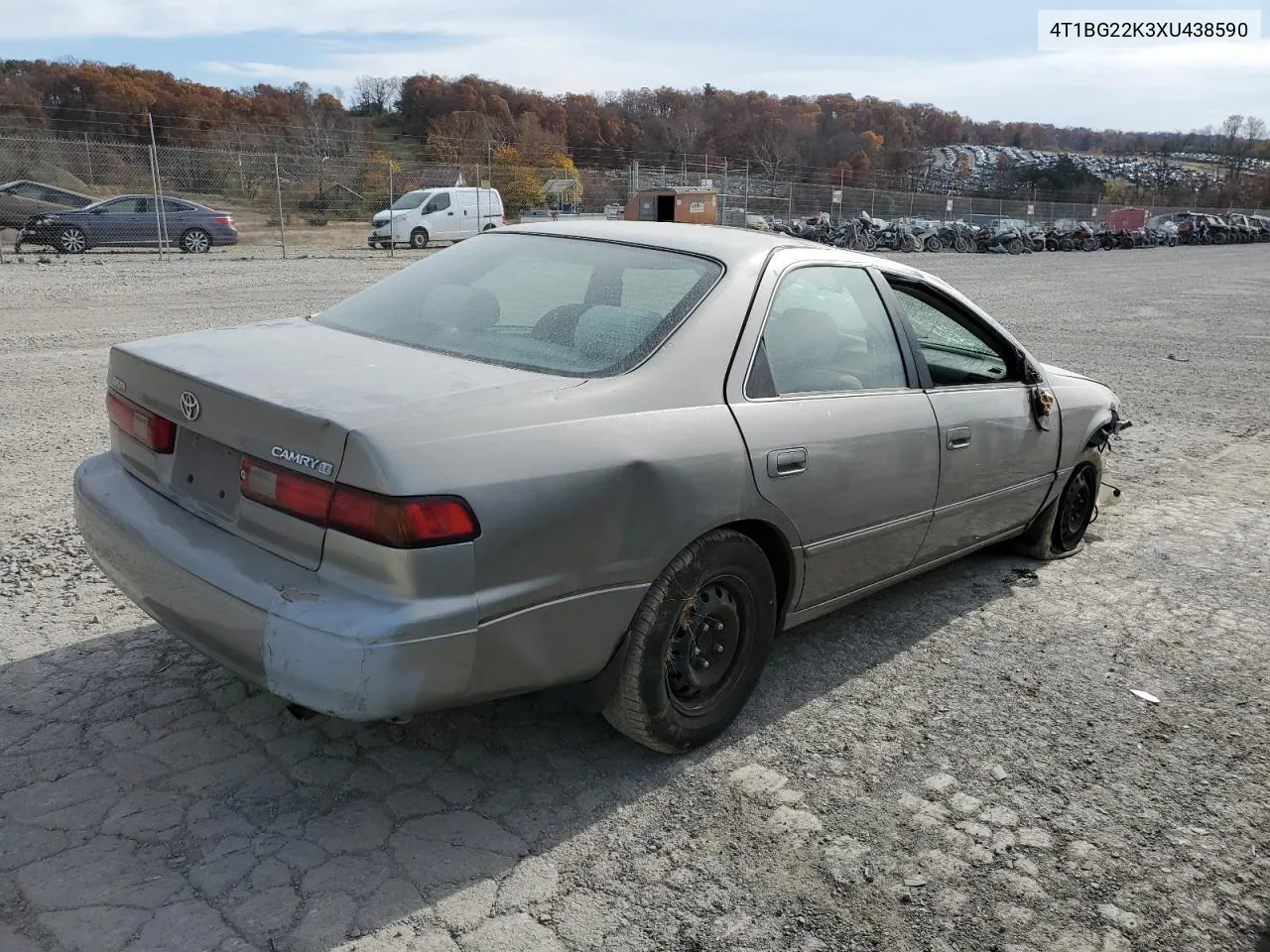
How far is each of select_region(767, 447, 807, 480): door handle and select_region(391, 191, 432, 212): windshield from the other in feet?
81.4

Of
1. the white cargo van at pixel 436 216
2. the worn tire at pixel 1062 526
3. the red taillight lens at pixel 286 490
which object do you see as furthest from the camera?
the white cargo van at pixel 436 216

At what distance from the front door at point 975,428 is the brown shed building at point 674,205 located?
16.6 m

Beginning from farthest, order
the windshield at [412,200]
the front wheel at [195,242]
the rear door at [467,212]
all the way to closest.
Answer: the rear door at [467,212] → the windshield at [412,200] → the front wheel at [195,242]

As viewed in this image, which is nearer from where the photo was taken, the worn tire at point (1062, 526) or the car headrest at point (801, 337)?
the car headrest at point (801, 337)

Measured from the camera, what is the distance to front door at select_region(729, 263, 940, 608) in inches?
126

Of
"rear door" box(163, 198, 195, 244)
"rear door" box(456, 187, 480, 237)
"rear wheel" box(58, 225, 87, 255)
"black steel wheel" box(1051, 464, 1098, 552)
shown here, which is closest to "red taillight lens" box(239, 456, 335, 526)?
"black steel wheel" box(1051, 464, 1098, 552)

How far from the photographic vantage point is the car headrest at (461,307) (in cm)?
332

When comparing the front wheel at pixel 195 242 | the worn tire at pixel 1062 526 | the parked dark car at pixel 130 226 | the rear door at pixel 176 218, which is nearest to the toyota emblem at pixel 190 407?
the worn tire at pixel 1062 526

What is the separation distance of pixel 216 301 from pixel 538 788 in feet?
40.5

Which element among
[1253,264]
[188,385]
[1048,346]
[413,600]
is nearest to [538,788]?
[413,600]

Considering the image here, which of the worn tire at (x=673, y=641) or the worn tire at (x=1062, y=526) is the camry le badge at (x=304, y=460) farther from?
the worn tire at (x=1062, y=526)

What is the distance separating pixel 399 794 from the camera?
113 inches

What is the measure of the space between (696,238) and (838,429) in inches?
33.9

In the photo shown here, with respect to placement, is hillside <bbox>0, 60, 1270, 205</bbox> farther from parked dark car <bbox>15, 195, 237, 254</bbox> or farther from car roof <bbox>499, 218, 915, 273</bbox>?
car roof <bbox>499, 218, 915, 273</bbox>
